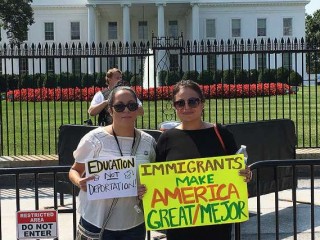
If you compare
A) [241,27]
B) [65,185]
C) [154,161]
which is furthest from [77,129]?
[241,27]

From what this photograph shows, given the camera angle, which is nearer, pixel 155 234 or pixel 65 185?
pixel 155 234

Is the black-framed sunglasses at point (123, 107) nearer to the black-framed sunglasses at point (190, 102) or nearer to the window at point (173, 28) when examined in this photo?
the black-framed sunglasses at point (190, 102)

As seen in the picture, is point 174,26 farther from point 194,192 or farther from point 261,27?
point 194,192

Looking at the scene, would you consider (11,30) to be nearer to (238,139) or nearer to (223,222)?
(238,139)

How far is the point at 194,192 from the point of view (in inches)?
167

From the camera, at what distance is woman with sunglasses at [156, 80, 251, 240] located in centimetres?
419

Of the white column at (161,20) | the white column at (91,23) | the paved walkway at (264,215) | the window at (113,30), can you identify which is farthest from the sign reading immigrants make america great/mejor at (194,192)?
the window at (113,30)

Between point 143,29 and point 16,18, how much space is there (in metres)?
19.8

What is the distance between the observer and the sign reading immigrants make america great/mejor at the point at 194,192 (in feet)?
13.7

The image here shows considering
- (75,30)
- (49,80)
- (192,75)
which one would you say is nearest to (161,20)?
(75,30)

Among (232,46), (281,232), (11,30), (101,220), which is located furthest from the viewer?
(11,30)

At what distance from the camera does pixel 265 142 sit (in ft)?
27.4

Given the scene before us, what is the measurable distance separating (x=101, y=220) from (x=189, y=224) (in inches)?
23.8

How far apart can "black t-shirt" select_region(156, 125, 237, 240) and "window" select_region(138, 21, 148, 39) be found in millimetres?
66146
